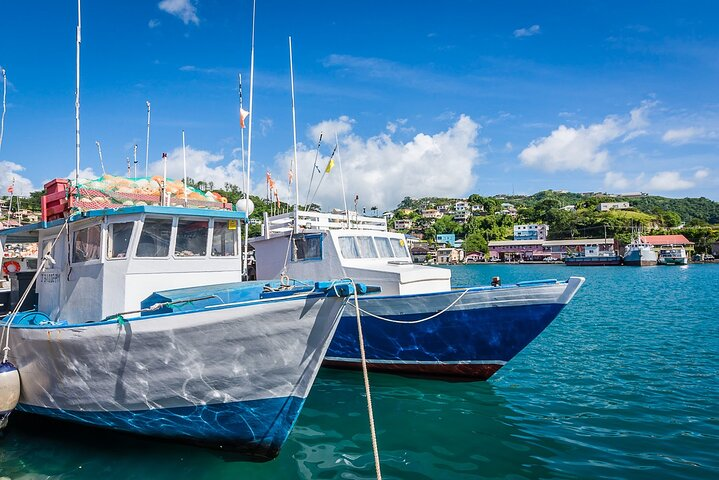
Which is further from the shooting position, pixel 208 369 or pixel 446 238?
pixel 446 238

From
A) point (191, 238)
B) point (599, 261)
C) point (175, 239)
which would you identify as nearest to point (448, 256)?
point (599, 261)

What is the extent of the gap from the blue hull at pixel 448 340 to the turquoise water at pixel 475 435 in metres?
0.39

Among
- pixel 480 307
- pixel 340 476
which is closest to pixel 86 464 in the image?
pixel 340 476

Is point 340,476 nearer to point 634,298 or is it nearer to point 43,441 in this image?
point 43,441

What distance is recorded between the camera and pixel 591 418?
807cm

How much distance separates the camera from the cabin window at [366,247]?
1257 centimetres

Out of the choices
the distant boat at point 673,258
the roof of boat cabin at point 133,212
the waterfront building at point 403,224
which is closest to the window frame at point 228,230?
the roof of boat cabin at point 133,212

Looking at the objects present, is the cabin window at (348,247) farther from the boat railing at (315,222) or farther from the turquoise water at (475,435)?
the turquoise water at (475,435)

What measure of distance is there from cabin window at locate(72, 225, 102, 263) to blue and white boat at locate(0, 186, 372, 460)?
64mm

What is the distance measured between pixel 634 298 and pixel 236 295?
30266mm

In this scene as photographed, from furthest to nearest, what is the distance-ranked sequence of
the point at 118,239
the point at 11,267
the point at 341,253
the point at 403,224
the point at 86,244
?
1. the point at 403,224
2. the point at 341,253
3. the point at 11,267
4. the point at 86,244
5. the point at 118,239

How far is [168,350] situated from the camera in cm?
596

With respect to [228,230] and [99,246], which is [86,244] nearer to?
[99,246]

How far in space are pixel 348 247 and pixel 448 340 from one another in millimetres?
3896
